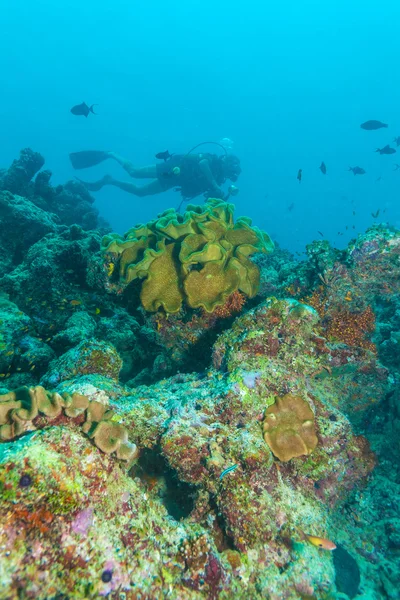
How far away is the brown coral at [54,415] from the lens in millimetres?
2439

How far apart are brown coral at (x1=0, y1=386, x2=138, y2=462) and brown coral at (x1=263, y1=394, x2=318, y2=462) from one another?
1.51 m

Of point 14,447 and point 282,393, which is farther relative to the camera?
point 282,393

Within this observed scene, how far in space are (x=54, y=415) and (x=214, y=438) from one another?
1.45m

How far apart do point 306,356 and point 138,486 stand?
2499 millimetres

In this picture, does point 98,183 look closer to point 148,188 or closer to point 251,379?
point 148,188

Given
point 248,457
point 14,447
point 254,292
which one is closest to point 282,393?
point 248,457

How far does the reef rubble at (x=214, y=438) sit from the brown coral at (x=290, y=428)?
15 millimetres

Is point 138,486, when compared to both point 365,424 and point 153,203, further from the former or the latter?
point 153,203

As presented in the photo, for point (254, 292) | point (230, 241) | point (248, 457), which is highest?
point (230, 241)

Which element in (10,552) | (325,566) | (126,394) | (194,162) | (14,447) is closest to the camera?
(10,552)

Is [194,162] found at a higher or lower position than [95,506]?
higher

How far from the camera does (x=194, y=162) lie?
52.0 feet

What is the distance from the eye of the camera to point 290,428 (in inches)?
139

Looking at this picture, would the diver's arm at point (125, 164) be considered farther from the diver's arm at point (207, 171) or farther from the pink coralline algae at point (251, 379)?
the pink coralline algae at point (251, 379)
